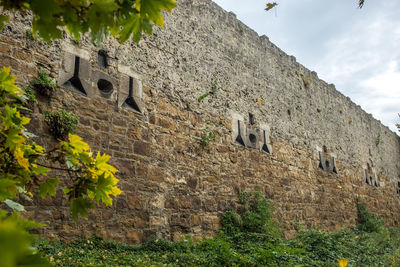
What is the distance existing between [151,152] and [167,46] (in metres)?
2.14

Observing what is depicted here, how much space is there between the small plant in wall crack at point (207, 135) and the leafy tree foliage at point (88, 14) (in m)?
5.11

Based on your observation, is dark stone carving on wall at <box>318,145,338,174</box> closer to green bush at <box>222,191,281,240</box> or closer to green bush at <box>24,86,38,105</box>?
green bush at <box>222,191,281,240</box>

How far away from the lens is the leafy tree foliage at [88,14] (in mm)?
1196

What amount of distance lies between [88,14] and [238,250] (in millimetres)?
4817

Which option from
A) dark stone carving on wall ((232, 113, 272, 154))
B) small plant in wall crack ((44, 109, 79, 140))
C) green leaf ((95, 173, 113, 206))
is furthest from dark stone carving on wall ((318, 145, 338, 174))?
green leaf ((95, 173, 113, 206))

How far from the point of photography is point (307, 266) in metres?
4.77

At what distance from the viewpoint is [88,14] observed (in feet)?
4.27

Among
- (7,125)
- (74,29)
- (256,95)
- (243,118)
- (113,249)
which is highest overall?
(256,95)

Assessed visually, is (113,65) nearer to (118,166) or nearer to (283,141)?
(118,166)

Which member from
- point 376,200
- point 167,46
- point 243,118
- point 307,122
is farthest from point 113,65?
point 376,200

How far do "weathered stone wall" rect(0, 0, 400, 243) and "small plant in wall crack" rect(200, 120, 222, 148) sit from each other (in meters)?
0.09

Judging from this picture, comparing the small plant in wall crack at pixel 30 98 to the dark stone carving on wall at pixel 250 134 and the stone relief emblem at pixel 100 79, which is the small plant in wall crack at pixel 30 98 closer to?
the stone relief emblem at pixel 100 79

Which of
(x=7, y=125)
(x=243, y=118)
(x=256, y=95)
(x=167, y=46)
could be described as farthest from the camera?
(x=256, y=95)

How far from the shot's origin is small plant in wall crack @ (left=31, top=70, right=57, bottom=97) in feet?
14.4
